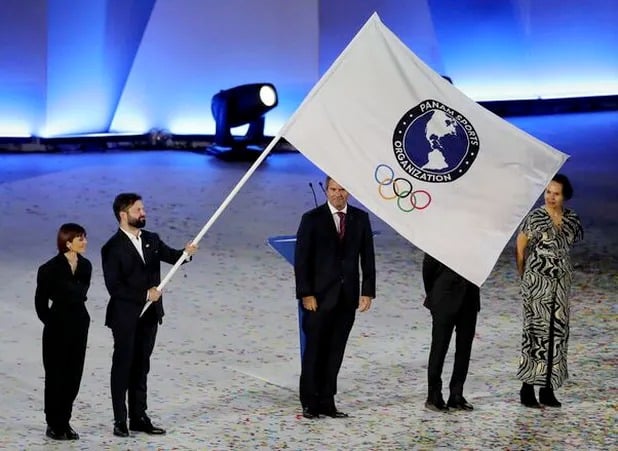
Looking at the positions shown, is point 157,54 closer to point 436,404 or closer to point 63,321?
point 436,404

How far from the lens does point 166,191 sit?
50.3 ft

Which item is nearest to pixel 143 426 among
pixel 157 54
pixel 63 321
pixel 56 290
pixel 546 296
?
pixel 63 321

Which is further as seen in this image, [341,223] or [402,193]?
[341,223]

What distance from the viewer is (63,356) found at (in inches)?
286

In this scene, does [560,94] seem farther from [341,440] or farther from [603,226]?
[341,440]

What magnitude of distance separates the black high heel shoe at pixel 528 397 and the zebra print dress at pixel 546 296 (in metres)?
0.06

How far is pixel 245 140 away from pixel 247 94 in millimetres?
593

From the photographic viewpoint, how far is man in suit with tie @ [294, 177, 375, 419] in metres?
7.69

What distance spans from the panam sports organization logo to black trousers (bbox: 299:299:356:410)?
0.84 metres

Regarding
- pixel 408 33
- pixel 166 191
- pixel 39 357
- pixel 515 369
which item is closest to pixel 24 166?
pixel 166 191

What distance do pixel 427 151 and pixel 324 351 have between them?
4.30 feet

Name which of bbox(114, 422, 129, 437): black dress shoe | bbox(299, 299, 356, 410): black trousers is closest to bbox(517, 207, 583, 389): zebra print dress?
bbox(299, 299, 356, 410): black trousers

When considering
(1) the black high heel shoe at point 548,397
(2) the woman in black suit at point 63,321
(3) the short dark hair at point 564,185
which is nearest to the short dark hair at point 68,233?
(2) the woman in black suit at point 63,321

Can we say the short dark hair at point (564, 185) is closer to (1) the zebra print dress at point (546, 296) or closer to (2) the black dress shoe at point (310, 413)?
(1) the zebra print dress at point (546, 296)
